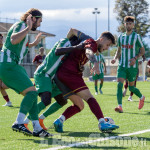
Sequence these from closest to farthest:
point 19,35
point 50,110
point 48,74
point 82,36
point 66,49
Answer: point 19,35, point 66,49, point 82,36, point 48,74, point 50,110

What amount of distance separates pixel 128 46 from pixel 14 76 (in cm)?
485

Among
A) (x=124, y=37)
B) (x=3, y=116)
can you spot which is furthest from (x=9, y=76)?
(x=124, y=37)

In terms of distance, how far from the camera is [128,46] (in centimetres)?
1020

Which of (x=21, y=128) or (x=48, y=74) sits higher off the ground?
(x=48, y=74)

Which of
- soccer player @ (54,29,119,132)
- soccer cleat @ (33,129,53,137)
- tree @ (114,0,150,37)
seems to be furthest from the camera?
tree @ (114,0,150,37)

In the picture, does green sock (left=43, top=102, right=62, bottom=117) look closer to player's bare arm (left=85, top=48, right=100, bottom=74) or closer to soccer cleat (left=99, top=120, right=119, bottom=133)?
soccer cleat (left=99, top=120, right=119, bottom=133)

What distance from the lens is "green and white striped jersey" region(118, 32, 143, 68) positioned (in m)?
10.1

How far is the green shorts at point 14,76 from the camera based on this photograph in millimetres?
6031

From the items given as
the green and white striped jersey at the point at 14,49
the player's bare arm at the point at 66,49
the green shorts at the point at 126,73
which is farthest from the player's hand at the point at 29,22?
the green shorts at the point at 126,73

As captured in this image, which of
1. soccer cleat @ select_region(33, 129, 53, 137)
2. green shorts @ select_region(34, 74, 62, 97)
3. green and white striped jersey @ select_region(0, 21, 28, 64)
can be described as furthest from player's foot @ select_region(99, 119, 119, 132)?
green and white striped jersey @ select_region(0, 21, 28, 64)

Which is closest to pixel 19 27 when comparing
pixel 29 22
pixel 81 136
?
pixel 29 22

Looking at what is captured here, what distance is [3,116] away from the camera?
A: 9227 mm

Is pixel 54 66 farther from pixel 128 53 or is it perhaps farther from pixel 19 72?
pixel 128 53

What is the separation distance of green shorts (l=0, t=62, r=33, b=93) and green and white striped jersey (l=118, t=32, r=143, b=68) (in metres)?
4.52
